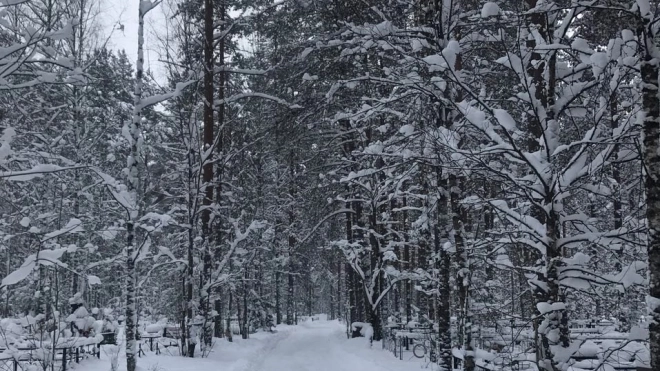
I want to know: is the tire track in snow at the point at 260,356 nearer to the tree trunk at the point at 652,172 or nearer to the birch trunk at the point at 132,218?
the birch trunk at the point at 132,218

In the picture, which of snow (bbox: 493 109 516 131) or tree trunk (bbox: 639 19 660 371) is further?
snow (bbox: 493 109 516 131)

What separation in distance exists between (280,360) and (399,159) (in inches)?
397

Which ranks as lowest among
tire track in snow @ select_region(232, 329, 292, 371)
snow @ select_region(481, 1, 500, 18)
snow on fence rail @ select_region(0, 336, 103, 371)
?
tire track in snow @ select_region(232, 329, 292, 371)

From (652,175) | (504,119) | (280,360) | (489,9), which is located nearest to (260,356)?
(280,360)

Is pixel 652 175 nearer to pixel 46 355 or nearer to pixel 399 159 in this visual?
pixel 399 159

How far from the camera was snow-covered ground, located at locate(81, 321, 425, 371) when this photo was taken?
1220 cm

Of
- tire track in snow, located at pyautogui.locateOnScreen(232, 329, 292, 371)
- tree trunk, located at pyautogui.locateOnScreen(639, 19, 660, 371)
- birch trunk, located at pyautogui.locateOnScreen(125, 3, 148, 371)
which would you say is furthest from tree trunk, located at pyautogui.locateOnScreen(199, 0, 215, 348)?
tree trunk, located at pyautogui.locateOnScreen(639, 19, 660, 371)

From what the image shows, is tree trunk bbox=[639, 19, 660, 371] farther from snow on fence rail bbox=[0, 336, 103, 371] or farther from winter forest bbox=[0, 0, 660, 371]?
snow on fence rail bbox=[0, 336, 103, 371]

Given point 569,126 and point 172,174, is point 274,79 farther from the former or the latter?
point 569,126

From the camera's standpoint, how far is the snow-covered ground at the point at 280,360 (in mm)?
12195

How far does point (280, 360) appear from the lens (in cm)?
1634

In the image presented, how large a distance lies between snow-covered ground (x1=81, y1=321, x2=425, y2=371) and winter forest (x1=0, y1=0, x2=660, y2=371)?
6.0 inches

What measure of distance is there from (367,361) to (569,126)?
29.4 ft

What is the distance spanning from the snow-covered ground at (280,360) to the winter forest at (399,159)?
152mm
